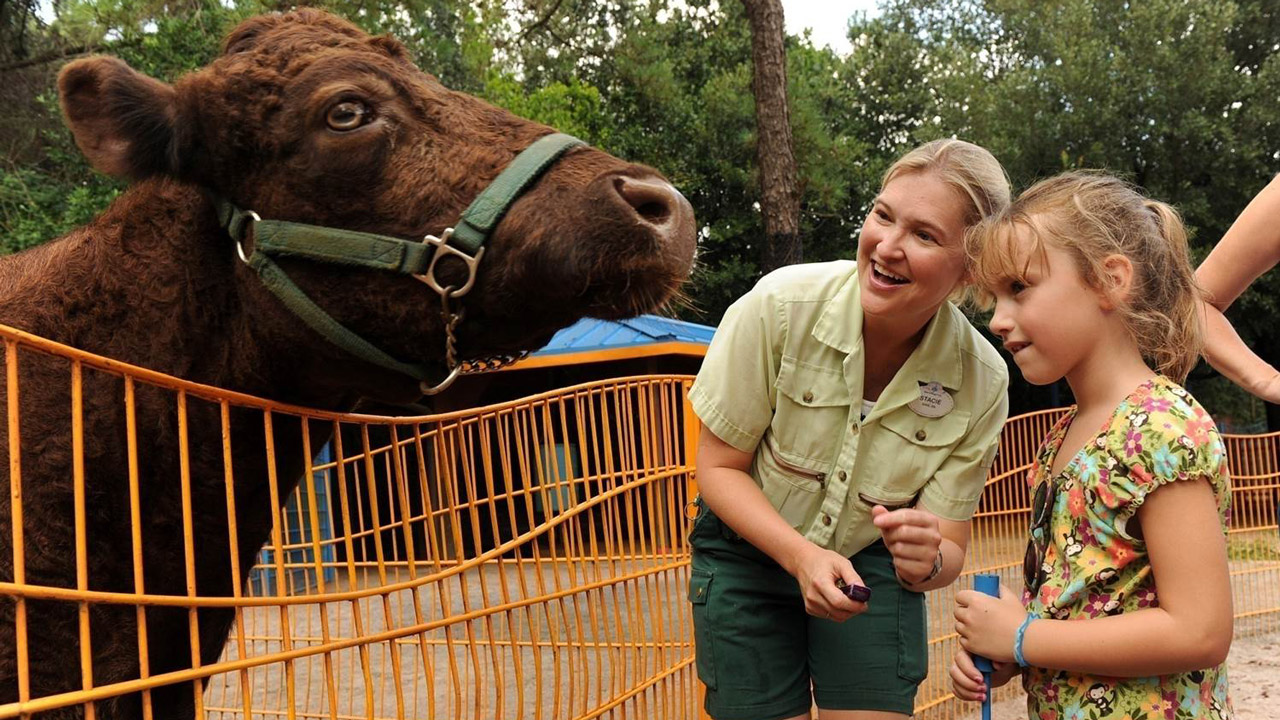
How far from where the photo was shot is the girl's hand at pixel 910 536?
1.99 metres

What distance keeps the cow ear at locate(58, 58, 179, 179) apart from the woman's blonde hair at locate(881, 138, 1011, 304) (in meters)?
1.61

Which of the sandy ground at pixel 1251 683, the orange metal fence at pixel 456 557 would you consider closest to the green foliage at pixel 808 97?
the sandy ground at pixel 1251 683

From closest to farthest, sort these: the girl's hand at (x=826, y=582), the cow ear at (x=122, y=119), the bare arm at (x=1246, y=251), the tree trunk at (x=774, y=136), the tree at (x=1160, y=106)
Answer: the girl's hand at (x=826, y=582) < the bare arm at (x=1246, y=251) < the cow ear at (x=122, y=119) < the tree trunk at (x=774, y=136) < the tree at (x=1160, y=106)

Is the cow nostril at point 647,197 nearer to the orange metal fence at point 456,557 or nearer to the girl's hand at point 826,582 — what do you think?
the orange metal fence at point 456,557

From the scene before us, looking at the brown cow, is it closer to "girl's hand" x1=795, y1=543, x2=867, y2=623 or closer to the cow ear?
the cow ear

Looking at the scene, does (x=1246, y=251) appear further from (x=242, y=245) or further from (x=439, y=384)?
(x=242, y=245)

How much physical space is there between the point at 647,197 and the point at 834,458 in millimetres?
854

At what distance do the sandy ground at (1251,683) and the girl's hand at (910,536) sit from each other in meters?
3.68

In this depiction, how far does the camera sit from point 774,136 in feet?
31.4

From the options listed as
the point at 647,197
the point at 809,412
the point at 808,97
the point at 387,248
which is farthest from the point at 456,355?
the point at 808,97

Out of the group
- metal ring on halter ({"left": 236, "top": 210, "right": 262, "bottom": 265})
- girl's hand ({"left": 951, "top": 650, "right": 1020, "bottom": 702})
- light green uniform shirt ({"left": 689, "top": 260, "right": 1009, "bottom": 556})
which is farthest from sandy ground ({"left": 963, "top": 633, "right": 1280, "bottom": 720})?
metal ring on halter ({"left": 236, "top": 210, "right": 262, "bottom": 265})

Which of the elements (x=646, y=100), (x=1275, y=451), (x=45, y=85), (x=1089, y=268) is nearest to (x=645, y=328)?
(x=1275, y=451)

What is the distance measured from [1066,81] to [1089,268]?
17.3 m

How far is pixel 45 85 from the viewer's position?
14938 mm
